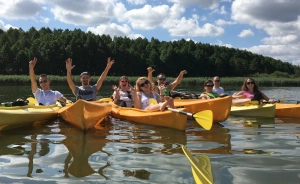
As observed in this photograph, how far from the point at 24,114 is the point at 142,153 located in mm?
2595

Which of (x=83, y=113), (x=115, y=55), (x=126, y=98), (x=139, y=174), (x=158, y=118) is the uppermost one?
(x=115, y=55)

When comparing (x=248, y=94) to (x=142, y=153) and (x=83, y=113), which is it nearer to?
(x=83, y=113)

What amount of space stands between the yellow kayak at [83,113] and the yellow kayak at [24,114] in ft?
1.57

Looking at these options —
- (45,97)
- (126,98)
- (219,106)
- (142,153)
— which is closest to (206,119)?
(142,153)

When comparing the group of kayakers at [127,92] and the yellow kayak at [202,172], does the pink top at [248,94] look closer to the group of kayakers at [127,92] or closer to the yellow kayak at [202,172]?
the group of kayakers at [127,92]

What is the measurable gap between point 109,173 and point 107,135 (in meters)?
1.99

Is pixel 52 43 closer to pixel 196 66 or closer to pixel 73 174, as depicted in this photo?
pixel 196 66

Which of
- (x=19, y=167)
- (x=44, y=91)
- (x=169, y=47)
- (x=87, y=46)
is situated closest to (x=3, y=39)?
(x=87, y=46)

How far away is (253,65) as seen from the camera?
82.9m

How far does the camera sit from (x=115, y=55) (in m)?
59.8

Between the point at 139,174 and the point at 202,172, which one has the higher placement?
the point at 202,172

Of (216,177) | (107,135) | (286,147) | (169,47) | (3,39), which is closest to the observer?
(216,177)

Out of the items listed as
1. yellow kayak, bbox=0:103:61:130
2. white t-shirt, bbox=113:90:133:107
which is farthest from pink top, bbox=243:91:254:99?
yellow kayak, bbox=0:103:61:130

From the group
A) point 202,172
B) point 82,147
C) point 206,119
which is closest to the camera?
point 202,172
